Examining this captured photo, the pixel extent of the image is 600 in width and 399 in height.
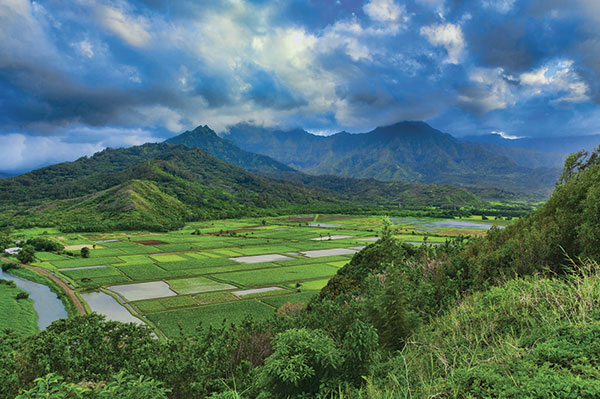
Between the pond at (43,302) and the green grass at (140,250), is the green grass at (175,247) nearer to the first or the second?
A: the green grass at (140,250)

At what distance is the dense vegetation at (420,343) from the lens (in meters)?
5.73

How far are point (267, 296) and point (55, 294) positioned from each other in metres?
36.1

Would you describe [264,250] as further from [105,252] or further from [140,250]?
[105,252]

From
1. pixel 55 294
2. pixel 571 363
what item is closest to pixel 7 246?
pixel 55 294

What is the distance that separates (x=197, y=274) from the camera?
63.7 meters

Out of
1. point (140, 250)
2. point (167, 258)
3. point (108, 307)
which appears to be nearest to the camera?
point (108, 307)

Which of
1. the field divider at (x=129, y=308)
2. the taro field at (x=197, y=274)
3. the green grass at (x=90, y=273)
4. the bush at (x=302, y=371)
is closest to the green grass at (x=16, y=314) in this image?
the taro field at (x=197, y=274)

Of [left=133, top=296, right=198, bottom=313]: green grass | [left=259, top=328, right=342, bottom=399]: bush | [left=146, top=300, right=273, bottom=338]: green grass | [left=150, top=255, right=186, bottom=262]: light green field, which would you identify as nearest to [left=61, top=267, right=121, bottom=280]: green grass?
[left=150, top=255, right=186, bottom=262]: light green field

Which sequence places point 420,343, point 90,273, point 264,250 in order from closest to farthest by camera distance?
point 420,343
point 90,273
point 264,250

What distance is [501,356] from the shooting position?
6.16 metres

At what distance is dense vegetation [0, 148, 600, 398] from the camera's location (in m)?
5.73

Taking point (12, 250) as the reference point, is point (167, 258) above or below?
below

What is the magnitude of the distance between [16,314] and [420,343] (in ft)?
176

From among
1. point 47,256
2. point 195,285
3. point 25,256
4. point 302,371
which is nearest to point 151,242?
point 47,256
